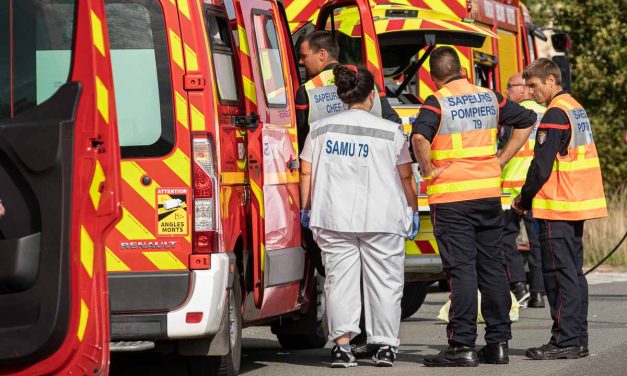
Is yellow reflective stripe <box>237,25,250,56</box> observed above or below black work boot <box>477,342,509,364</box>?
above

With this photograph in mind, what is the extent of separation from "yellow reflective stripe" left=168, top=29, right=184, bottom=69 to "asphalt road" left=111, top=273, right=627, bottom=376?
217 centimetres

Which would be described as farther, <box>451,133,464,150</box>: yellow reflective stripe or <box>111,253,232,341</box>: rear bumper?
<box>451,133,464,150</box>: yellow reflective stripe

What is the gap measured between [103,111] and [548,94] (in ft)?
14.2

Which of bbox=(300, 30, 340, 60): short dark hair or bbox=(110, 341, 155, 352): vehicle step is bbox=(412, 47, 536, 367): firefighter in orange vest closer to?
bbox=(300, 30, 340, 60): short dark hair

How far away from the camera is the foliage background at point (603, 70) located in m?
21.4

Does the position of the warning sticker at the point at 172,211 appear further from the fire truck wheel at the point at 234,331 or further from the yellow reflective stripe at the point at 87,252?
the yellow reflective stripe at the point at 87,252

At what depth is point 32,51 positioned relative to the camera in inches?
226

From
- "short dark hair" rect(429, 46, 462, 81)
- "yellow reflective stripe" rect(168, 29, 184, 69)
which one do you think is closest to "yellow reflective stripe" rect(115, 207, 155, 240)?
"yellow reflective stripe" rect(168, 29, 184, 69)

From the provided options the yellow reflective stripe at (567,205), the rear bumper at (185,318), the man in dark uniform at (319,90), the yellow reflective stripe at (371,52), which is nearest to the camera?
the rear bumper at (185,318)

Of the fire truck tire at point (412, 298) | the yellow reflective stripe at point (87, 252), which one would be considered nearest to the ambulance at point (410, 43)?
the fire truck tire at point (412, 298)

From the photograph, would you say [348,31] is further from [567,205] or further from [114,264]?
[114,264]

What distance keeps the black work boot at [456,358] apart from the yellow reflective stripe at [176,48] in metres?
2.59

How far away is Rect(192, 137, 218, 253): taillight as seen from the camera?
744cm

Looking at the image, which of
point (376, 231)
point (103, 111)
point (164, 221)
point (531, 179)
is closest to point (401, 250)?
point (376, 231)
